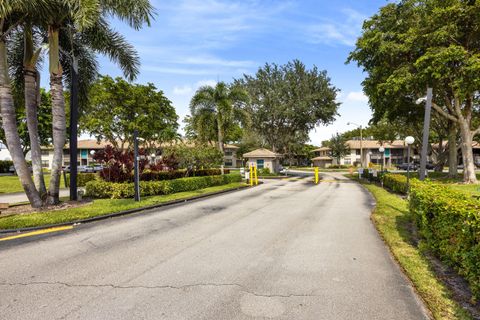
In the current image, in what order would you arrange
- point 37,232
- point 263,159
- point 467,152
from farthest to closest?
point 263,159
point 467,152
point 37,232

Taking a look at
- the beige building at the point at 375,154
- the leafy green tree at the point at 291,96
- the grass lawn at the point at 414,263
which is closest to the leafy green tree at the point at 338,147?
the beige building at the point at 375,154

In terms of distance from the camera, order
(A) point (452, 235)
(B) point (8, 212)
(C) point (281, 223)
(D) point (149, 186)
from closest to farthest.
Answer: (A) point (452, 235), (C) point (281, 223), (B) point (8, 212), (D) point (149, 186)

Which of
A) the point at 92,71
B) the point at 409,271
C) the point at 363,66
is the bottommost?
the point at 409,271

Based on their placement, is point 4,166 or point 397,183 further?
point 4,166

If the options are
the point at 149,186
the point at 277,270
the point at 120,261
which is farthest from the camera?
the point at 149,186

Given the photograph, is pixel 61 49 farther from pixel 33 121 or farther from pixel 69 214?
pixel 69 214

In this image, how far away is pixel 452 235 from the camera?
4641 millimetres

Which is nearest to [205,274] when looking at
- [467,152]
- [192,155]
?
[192,155]

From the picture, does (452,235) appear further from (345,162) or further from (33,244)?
(345,162)

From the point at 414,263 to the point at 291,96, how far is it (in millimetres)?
34589

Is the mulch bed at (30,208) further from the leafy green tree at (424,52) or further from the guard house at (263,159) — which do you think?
the guard house at (263,159)

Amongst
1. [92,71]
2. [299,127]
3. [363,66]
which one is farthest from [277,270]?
[299,127]

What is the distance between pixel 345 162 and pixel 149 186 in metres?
66.9

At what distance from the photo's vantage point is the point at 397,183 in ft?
51.6
